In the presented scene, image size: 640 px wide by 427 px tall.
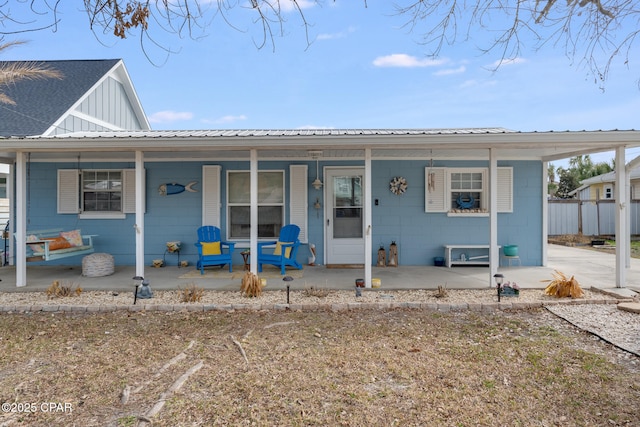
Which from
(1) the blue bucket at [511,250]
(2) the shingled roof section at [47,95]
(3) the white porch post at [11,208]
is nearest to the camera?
(1) the blue bucket at [511,250]

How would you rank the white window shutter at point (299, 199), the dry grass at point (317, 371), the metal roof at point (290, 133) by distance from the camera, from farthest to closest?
the white window shutter at point (299, 199) < the metal roof at point (290, 133) < the dry grass at point (317, 371)

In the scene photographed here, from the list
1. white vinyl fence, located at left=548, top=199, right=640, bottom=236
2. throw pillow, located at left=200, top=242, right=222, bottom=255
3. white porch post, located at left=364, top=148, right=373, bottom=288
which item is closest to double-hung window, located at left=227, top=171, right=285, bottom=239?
throw pillow, located at left=200, top=242, right=222, bottom=255

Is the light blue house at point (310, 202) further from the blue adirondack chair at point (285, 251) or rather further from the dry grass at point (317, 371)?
the dry grass at point (317, 371)

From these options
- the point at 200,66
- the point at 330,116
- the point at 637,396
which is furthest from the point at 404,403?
the point at 330,116

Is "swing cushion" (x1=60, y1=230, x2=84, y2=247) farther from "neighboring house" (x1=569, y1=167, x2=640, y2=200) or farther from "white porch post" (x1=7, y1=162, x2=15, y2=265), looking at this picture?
"neighboring house" (x1=569, y1=167, x2=640, y2=200)

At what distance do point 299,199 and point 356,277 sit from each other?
1.94 m

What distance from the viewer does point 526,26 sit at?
3686mm

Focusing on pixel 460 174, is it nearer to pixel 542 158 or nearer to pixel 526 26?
pixel 542 158

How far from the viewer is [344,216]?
7285 millimetres

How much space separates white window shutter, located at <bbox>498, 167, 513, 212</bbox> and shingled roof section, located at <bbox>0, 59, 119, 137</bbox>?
978cm

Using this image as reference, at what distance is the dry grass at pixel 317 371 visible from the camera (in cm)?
232

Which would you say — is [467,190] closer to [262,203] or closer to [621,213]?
[621,213]

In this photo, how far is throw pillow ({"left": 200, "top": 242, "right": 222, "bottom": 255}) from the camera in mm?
6570

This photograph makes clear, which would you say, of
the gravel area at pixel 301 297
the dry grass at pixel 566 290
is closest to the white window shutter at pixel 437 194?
the gravel area at pixel 301 297
